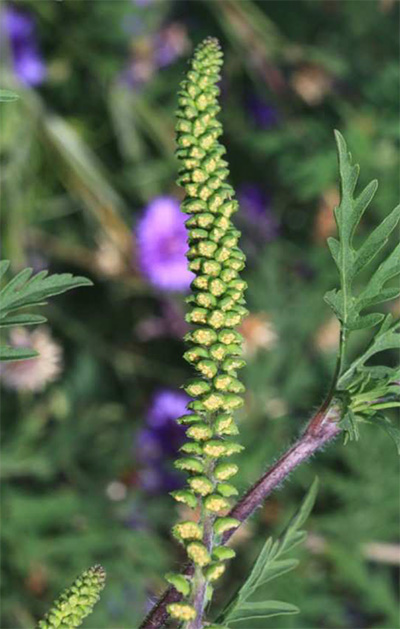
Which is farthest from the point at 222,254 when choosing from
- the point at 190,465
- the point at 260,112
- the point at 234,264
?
the point at 260,112

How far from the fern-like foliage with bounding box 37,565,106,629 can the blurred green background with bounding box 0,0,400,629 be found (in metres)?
1.06

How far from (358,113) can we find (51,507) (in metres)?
0.97

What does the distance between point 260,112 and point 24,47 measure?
1.90ft

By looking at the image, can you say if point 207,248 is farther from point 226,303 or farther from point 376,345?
point 376,345

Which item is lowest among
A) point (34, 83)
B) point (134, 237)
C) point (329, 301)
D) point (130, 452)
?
point (130, 452)

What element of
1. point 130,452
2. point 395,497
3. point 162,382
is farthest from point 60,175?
point 395,497

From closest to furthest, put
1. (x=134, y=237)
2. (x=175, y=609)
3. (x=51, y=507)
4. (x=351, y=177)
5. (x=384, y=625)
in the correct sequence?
(x=175, y=609)
(x=351, y=177)
(x=51, y=507)
(x=384, y=625)
(x=134, y=237)

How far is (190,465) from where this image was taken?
1.69 ft

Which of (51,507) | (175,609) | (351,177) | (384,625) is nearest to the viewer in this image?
(175,609)

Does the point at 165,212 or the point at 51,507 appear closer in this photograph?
the point at 51,507

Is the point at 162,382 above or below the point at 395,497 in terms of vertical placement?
above

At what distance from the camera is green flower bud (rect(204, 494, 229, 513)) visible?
51 centimetres

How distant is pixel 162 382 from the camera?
2.00 meters

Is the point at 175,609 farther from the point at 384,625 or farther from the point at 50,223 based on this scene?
the point at 50,223
